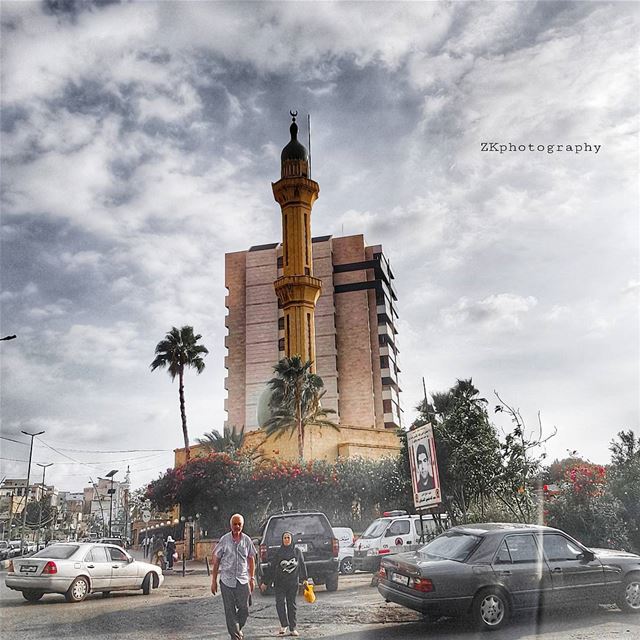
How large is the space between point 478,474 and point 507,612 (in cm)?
1324

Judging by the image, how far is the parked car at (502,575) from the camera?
374 inches

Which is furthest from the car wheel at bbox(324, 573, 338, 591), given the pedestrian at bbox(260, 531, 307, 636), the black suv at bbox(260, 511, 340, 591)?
the pedestrian at bbox(260, 531, 307, 636)

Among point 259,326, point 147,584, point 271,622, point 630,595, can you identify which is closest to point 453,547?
point 630,595

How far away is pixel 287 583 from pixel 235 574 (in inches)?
50.2

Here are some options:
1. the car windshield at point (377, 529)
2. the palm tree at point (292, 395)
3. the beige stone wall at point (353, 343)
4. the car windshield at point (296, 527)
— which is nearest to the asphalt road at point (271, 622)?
the car windshield at point (296, 527)

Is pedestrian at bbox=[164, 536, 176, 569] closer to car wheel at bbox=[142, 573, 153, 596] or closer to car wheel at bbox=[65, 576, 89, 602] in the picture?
car wheel at bbox=[142, 573, 153, 596]

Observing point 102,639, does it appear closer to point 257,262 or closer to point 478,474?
point 478,474

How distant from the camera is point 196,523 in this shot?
38.1 m

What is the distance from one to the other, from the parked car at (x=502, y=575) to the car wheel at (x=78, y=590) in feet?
24.3

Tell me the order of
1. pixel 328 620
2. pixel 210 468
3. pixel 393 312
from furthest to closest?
1. pixel 393 312
2. pixel 210 468
3. pixel 328 620

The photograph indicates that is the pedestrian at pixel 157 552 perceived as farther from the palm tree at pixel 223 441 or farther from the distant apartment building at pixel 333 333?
the distant apartment building at pixel 333 333

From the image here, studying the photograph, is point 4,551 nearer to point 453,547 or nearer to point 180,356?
point 180,356

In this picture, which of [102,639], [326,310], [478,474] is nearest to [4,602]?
[102,639]

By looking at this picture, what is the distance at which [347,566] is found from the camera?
20906mm
